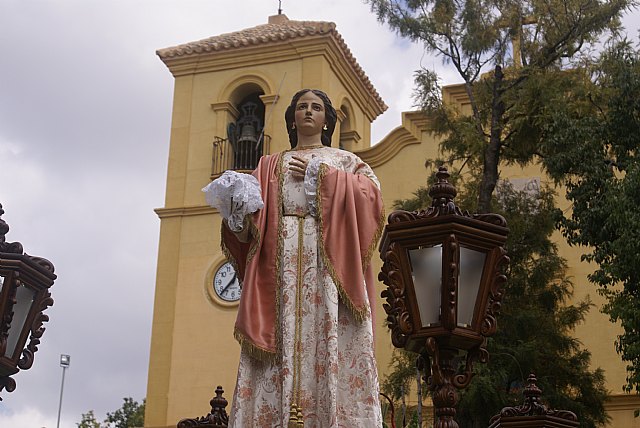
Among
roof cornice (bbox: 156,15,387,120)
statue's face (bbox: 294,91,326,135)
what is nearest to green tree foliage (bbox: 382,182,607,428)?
roof cornice (bbox: 156,15,387,120)

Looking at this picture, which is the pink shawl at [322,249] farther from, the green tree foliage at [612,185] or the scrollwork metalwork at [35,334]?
the green tree foliage at [612,185]

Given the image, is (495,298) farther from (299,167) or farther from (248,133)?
(248,133)

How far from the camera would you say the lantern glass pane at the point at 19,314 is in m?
4.80

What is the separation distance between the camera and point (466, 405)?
40.1ft

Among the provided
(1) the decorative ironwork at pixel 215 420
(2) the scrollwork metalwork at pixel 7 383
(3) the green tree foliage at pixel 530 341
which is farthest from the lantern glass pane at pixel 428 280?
(3) the green tree foliage at pixel 530 341

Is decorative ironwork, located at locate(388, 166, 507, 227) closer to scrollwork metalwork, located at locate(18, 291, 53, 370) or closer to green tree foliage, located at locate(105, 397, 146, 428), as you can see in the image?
scrollwork metalwork, located at locate(18, 291, 53, 370)

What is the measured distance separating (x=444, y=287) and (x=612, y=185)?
24.5 ft

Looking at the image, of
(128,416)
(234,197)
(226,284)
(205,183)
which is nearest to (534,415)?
(234,197)

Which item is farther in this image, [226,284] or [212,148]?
[212,148]

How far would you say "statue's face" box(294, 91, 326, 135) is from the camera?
17.0 ft

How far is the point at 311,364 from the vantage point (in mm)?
4566

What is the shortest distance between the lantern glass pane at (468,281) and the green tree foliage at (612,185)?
242 inches

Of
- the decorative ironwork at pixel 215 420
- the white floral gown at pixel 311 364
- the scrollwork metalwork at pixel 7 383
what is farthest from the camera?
the decorative ironwork at pixel 215 420

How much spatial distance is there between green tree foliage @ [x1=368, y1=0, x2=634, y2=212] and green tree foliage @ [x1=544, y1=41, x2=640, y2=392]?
82 centimetres
